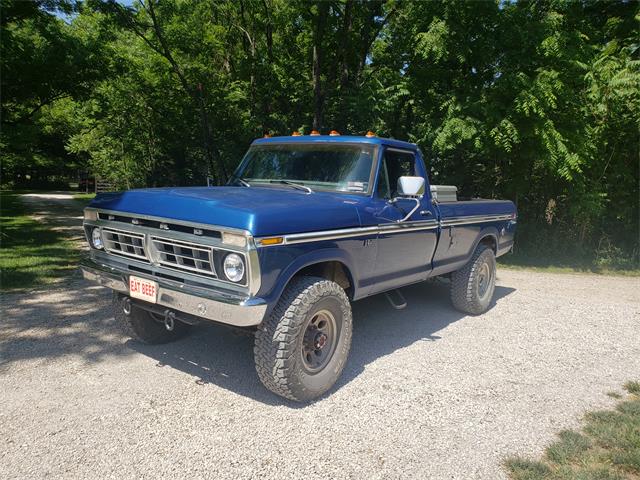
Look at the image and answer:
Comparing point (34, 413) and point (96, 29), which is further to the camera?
point (96, 29)

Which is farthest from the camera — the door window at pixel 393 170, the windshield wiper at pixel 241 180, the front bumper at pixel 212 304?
the windshield wiper at pixel 241 180

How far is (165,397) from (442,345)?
2835mm

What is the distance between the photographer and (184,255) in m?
3.29

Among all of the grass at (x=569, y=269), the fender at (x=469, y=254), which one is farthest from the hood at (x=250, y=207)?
the grass at (x=569, y=269)

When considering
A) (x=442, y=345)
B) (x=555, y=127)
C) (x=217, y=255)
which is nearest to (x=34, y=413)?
(x=217, y=255)

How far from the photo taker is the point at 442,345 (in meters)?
4.88

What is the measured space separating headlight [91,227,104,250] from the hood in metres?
0.23

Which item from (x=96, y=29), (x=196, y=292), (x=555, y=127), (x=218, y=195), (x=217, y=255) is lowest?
(x=196, y=292)

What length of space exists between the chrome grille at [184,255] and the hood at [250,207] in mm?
188

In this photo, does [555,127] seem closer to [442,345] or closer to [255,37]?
[442,345]

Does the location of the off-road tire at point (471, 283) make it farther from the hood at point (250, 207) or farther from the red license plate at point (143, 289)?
the red license plate at point (143, 289)

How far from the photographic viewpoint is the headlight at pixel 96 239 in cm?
398

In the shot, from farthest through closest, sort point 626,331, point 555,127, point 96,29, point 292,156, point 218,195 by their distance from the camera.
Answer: point 96,29 < point 555,127 < point 626,331 < point 292,156 < point 218,195

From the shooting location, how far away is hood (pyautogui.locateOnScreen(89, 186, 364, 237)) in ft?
9.91
